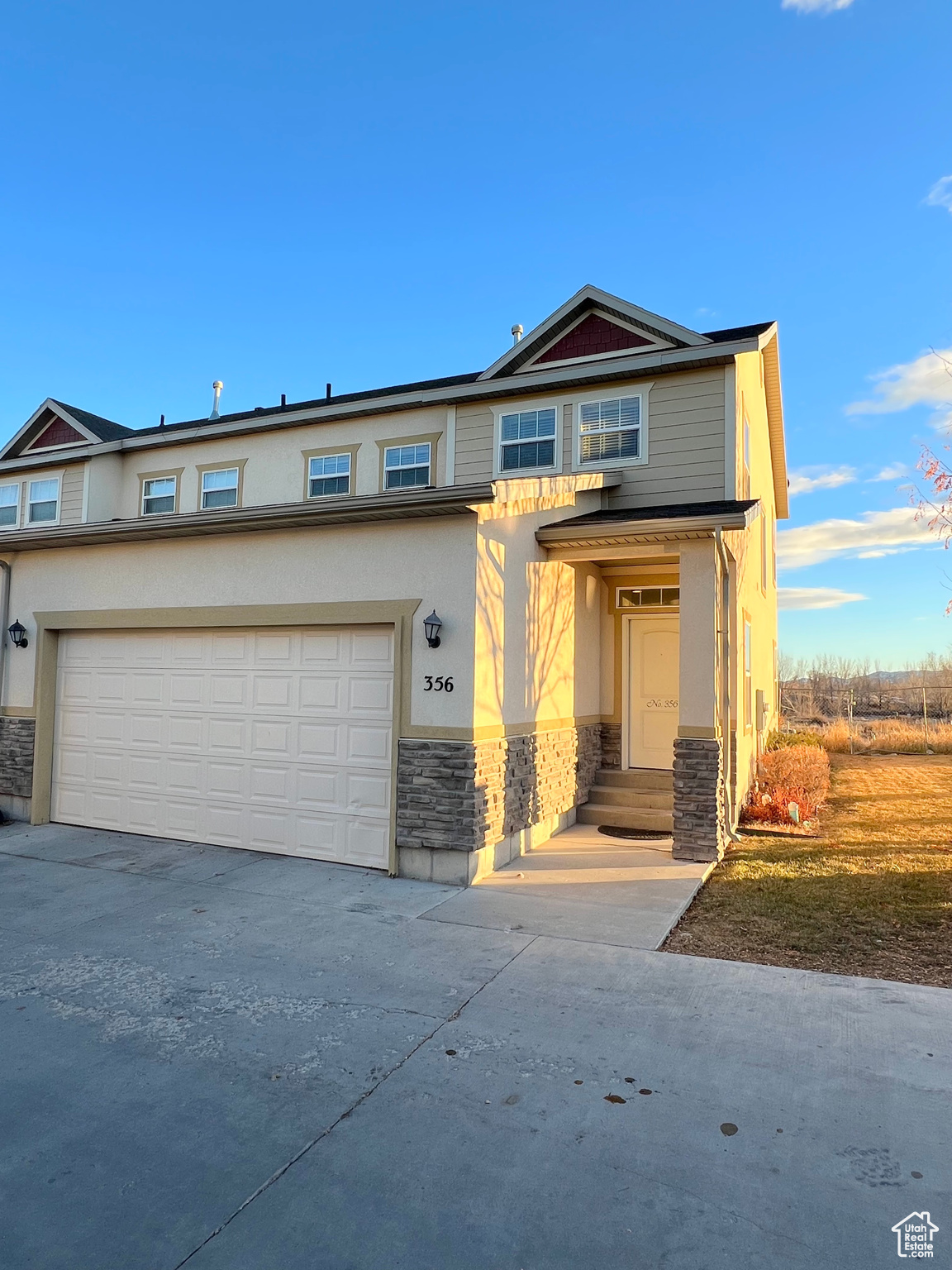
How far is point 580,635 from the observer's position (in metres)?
10.3

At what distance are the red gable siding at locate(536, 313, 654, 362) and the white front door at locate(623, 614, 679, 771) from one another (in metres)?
4.06

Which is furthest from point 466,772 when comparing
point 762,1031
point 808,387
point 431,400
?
point 808,387

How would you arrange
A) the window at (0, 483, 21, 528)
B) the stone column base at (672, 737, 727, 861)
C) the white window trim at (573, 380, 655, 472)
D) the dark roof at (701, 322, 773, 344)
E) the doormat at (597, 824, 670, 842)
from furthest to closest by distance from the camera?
the window at (0, 483, 21, 528)
the white window trim at (573, 380, 655, 472)
the dark roof at (701, 322, 773, 344)
the doormat at (597, 824, 670, 842)
the stone column base at (672, 737, 727, 861)

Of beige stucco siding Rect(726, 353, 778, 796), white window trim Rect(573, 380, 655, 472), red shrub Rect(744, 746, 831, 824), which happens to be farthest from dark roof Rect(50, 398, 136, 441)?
red shrub Rect(744, 746, 831, 824)

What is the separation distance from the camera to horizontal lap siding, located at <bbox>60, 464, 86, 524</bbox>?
15195 millimetres

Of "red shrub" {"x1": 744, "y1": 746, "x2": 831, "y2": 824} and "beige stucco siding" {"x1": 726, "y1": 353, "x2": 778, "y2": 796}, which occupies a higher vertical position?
"beige stucco siding" {"x1": 726, "y1": 353, "x2": 778, "y2": 796}

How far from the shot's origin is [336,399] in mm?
13812

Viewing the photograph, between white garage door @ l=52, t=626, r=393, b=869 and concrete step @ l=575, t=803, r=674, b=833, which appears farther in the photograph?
concrete step @ l=575, t=803, r=674, b=833

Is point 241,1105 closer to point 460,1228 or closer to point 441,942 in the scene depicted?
point 460,1228

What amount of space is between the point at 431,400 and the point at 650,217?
4.49 m

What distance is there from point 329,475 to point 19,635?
18.7ft

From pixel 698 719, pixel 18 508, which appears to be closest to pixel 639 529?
pixel 698 719

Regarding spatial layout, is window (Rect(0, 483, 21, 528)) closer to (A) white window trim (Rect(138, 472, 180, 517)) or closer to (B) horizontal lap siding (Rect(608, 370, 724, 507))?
(A) white window trim (Rect(138, 472, 180, 517))

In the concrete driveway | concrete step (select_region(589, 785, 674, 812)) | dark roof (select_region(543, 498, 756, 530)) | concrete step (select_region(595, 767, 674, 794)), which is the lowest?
the concrete driveway
